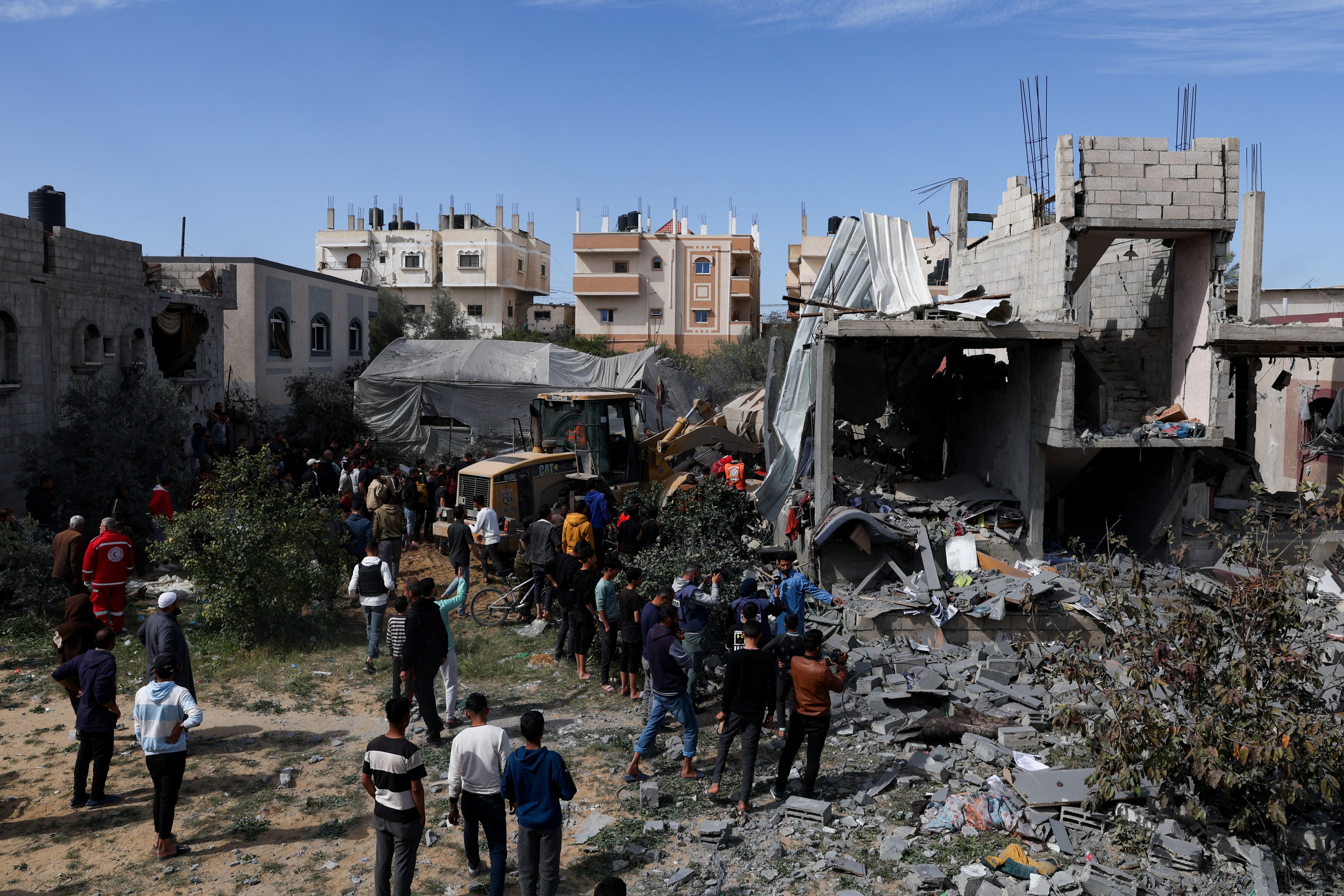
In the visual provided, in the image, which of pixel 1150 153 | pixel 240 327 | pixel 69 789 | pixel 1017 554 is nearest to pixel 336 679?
pixel 69 789

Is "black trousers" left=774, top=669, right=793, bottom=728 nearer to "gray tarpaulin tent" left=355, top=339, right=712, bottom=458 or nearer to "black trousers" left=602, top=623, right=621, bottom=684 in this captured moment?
Answer: "black trousers" left=602, top=623, right=621, bottom=684

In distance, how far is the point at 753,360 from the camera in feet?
127

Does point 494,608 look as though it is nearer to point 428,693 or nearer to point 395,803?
point 428,693

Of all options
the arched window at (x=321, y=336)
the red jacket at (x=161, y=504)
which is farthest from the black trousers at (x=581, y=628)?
the arched window at (x=321, y=336)

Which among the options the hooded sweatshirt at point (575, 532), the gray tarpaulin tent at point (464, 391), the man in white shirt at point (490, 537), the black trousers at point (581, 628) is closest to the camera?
the black trousers at point (581, 628)

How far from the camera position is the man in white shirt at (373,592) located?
9789 mm

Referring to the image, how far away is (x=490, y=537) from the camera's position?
13.5 metres

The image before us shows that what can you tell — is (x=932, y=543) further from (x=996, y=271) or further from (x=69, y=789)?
(x=69, y=789)

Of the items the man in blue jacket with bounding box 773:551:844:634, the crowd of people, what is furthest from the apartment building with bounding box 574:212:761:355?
the man in blue jacket with bounding box 773:551:844:634

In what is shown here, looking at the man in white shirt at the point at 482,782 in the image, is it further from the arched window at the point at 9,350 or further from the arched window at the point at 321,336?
the arched window at the point at 321,336

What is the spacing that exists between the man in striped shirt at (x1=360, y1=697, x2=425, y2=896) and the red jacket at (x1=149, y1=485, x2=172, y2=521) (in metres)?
9.23

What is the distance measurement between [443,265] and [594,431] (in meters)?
40.0

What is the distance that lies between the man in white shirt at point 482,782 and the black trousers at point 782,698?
9.57 feet

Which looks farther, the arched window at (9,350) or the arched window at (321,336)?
the arched window at (321,336)
